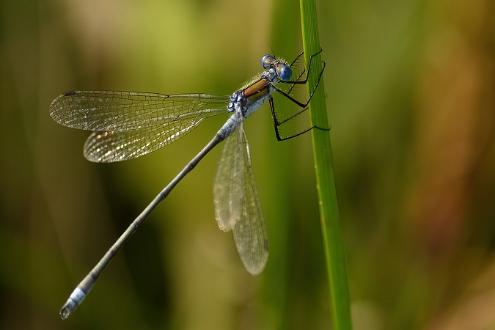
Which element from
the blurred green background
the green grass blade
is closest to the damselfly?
the blurred green background

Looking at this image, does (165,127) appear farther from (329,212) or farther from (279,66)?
(329,212)

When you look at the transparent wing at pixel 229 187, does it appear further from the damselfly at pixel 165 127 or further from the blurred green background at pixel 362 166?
the blurred green background at pixel 362 166

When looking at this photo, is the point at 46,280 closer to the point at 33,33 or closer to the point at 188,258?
the point at 188,258

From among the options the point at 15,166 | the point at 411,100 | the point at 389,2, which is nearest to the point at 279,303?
Result: the point at 411,100

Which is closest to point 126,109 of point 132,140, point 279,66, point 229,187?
point 132,140

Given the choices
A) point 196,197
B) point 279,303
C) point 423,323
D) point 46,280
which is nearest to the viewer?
point 279,303
